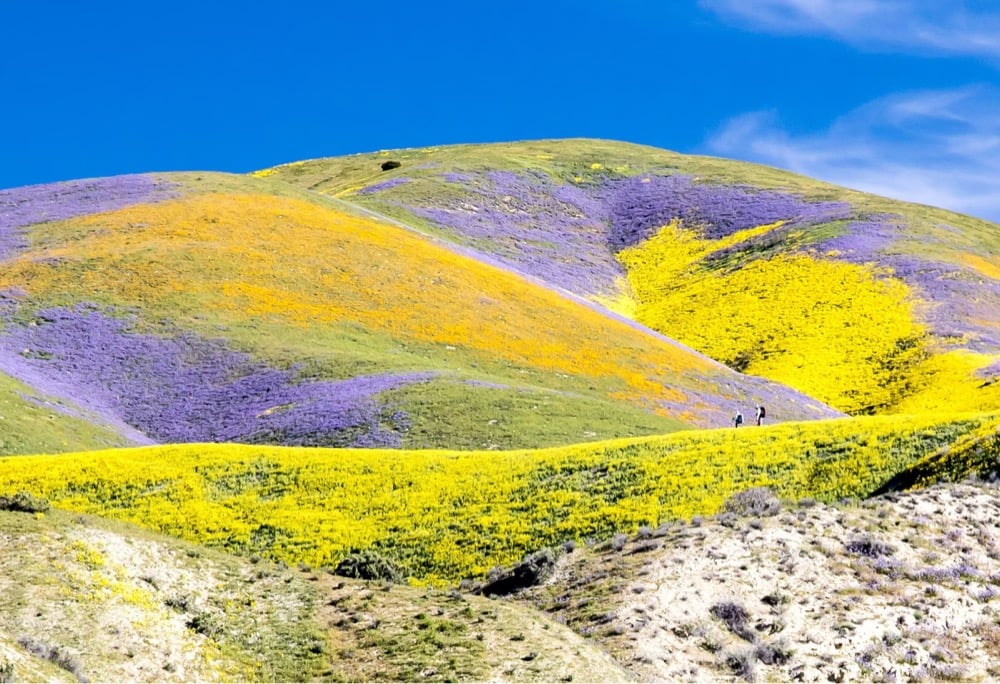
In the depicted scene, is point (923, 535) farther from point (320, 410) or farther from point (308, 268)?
point (308, 268)

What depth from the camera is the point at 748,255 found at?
10588 cm

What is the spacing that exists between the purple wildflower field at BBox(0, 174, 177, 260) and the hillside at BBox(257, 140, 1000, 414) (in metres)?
22.9

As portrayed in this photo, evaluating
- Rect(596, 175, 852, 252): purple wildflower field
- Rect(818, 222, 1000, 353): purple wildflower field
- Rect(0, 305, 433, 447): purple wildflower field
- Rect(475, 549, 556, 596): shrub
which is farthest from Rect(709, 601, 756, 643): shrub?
Rect(596, 175, 852, 252): purple wildflower field

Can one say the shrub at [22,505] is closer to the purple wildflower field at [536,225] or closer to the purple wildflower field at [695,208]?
the purple wildflower field at [536,225]

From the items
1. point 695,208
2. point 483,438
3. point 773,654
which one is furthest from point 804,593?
point 695,208

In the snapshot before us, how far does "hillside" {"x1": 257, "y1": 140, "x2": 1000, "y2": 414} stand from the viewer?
74062 millimetres

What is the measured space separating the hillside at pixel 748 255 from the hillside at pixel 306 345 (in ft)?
37.4

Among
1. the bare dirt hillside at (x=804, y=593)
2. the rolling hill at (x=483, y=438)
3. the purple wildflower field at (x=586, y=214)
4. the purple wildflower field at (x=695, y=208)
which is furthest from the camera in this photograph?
the purple wildflower field at (x=695, y=208)

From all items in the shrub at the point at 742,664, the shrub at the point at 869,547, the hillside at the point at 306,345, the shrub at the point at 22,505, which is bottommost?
the shrub at the point at 742,664

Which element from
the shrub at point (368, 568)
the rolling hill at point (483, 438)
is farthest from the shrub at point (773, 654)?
the shrub at point (368, 568)

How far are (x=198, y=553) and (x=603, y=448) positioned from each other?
16.0m

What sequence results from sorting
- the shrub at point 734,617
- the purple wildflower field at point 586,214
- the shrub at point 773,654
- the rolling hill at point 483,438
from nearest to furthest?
the shrub at point 773,654 < the shrub at point 734,617 < the rolling hill at point 483,438 < the purple wildflower field at point 586,214

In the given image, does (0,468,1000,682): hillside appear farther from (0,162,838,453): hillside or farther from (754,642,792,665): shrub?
(0,162,838,453): hillside

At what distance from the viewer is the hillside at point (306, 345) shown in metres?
49.5
